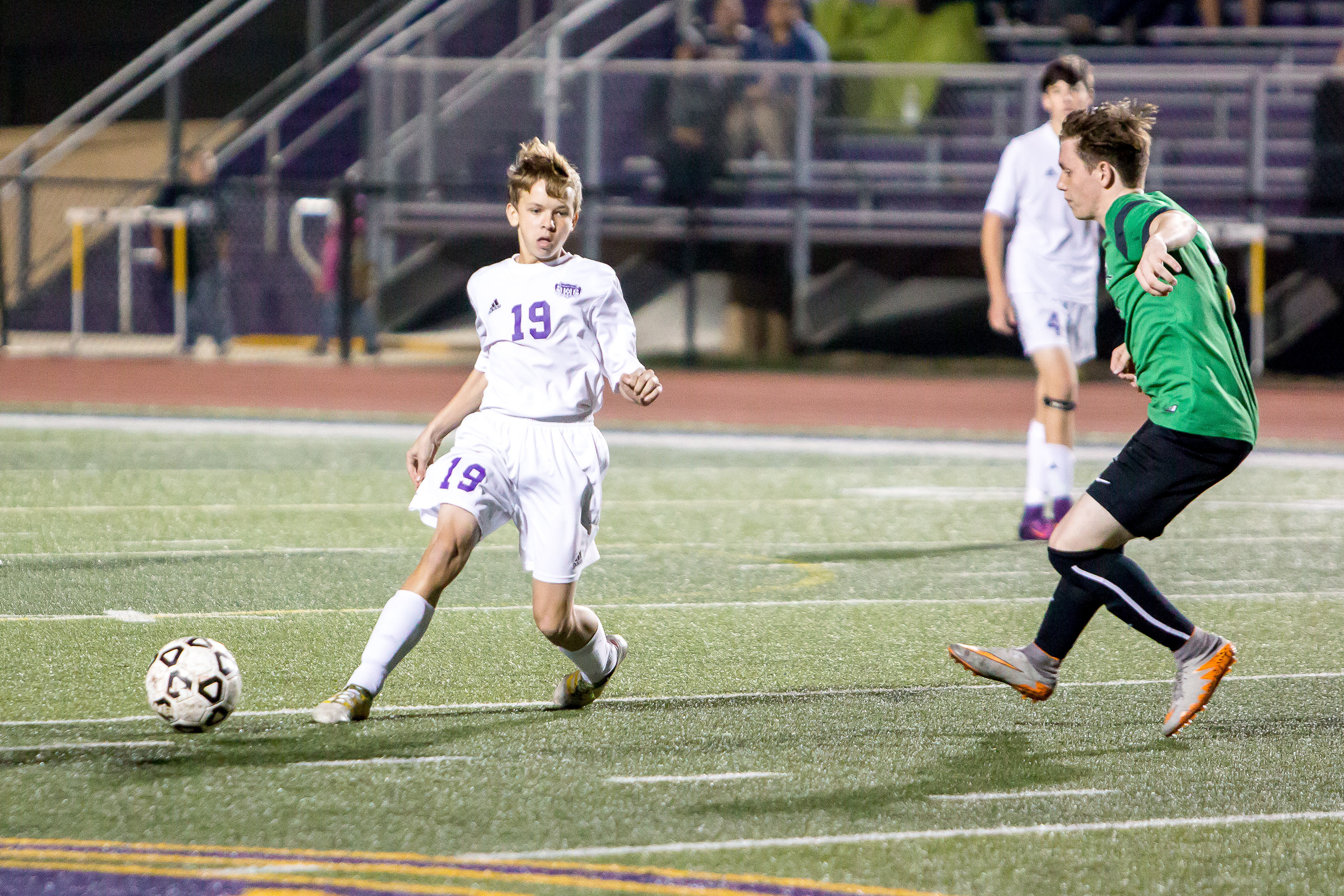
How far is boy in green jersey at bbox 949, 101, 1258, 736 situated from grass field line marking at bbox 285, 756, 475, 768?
1.53 metres

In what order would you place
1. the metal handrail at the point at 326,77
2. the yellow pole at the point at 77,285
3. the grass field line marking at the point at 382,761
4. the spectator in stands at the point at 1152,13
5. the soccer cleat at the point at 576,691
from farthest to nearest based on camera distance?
the metal handrail at the point at 326,77
the spectator in stands at the point at 1152,13
the yellow pole at the point at 77,285
the soccer cleat at the point at 576,691
the grass field line marking at the point at 382,761

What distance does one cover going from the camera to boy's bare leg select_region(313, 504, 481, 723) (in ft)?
16.0

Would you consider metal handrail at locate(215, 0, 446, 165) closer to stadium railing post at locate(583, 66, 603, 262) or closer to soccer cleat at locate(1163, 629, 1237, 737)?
stadium railing post at locate(583, 66, 603, 262)

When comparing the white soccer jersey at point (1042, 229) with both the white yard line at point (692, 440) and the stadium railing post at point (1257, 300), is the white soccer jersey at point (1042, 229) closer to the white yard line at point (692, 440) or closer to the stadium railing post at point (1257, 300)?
the white yard line at point (692, 440)

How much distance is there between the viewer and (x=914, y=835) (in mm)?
3979

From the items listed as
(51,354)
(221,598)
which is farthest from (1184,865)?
(51,354)

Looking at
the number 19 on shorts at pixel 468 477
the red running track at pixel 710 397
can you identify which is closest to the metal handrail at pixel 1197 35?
the red running track at pixel 710 397

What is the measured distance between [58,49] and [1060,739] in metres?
24.5

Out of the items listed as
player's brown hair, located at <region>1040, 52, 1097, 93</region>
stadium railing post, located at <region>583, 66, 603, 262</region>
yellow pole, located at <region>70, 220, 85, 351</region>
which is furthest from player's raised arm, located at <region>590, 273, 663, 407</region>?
yellow pole, located at <region>70, 220, 85, 351</region>

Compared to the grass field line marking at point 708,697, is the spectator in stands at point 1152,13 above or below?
above

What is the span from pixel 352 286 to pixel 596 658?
15.8 meters

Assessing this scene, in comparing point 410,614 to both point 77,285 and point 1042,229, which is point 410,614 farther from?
point 77,285

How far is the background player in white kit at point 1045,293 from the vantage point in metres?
8.56

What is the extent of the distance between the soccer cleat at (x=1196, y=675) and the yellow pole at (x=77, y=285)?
1735cm
